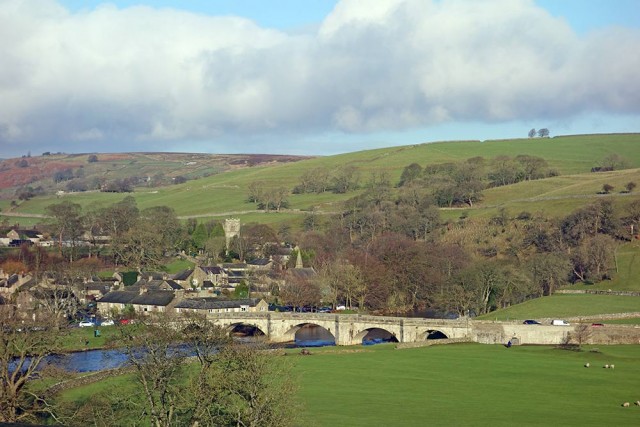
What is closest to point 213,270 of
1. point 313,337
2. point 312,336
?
point 312,336

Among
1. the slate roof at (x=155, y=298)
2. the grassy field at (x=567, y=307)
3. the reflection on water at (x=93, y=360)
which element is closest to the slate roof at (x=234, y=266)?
the slate roof at (x=155, y=298)

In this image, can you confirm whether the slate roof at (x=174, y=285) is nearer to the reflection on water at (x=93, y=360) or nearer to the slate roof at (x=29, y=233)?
the reflection on water at (x=93, y=360)

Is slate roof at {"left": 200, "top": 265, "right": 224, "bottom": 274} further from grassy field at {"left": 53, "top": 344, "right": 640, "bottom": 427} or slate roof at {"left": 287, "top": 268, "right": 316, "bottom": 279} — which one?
grassy field at {"left": 53, "top": 344, "right": 640, "bottom": 427}

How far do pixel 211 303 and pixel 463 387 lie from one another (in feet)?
157

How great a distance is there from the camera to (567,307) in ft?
326

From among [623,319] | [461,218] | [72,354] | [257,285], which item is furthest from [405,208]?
[72,354]

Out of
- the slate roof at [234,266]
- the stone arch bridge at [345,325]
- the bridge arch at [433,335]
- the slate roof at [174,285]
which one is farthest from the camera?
the slate roof at [234,266]

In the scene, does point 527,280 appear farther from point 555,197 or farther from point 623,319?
point 555,197

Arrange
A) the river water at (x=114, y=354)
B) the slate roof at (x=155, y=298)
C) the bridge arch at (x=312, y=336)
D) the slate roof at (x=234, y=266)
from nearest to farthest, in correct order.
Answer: the river water at (x=114, y=354) < the bridge arch at (x=312, y=336) < the slate roof at (x=155, y=298) < the slate roof at (x=234, y=266)

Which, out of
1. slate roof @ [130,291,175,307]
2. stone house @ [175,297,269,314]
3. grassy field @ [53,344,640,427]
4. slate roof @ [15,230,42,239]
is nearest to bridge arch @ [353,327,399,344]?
grassy field @ [53,344,640,427]

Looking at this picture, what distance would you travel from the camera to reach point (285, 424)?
139ft

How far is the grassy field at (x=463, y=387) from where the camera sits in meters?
52.2

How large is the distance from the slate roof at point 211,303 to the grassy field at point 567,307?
91.3 ft

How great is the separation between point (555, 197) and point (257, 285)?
65239mm
